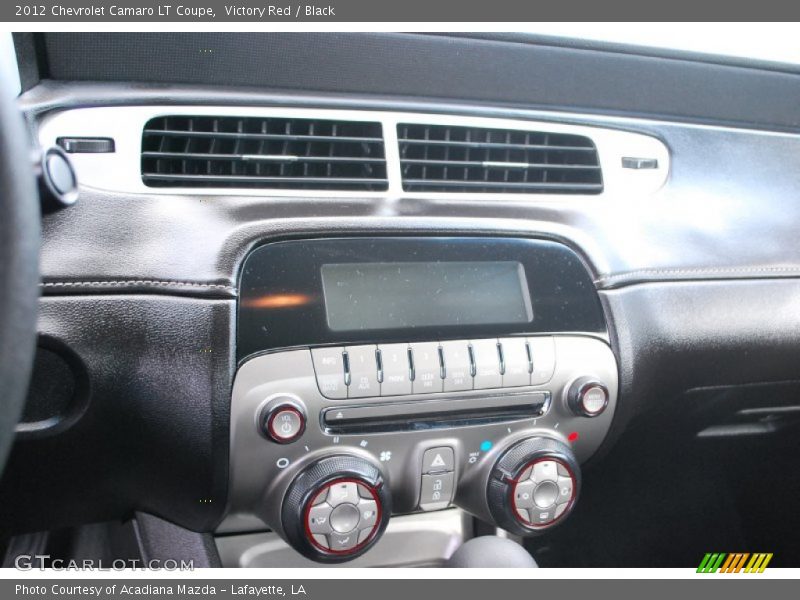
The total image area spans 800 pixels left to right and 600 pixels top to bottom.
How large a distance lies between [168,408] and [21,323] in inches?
17.4

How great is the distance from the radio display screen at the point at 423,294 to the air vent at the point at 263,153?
0.13 metres

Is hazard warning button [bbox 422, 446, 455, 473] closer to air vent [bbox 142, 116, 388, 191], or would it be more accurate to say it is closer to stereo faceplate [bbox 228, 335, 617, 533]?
stereo faceplate [bbox 228, 335, 617, 533]

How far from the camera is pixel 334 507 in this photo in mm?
966

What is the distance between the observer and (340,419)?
97 centimetres

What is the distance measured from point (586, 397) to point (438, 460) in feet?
0.76

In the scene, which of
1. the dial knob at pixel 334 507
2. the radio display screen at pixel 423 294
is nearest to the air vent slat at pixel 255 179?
the radio display screen at pixel 423 294

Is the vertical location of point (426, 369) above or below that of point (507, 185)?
below

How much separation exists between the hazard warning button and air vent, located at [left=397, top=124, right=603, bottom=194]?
0.37m

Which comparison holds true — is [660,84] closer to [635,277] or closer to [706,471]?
[635,277]

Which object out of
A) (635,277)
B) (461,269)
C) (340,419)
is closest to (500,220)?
(461,269)

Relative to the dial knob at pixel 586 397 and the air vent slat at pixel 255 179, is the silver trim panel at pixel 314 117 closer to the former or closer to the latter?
the air vent slat at pixel 255 179

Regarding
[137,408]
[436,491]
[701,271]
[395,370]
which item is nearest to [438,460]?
[436,491]

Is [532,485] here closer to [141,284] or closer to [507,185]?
[507,185]

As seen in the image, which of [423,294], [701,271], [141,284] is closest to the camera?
[141,284]
